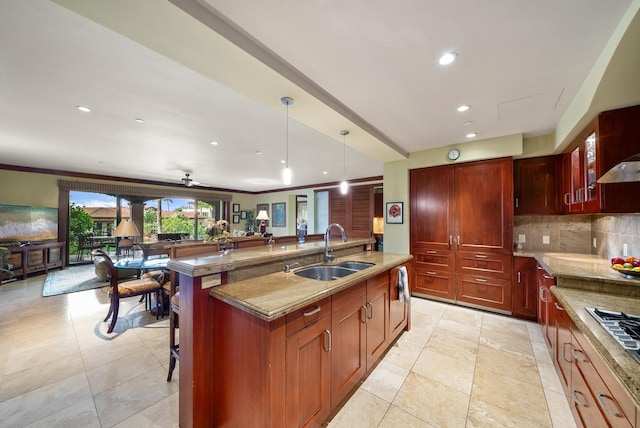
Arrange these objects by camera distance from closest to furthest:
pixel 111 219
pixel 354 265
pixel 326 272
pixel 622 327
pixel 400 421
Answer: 1. pixel 622 327
2. pixel 400 421
3. pixel 326 272
4. pixel 354 265
5. pixel 111 219

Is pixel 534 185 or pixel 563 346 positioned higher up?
pixel 534 185

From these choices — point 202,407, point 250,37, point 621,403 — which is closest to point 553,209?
point 621,403

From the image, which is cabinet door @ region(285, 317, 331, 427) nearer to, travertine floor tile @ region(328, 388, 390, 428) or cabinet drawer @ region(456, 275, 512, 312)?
travertine floor tile @ region(328, 388, 390, 428)

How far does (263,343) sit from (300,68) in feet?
6.26

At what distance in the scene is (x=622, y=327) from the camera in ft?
3.78

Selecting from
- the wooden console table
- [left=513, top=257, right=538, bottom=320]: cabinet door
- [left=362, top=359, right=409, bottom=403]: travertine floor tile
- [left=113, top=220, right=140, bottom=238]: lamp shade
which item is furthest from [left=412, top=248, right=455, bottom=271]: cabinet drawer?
the wooden console table

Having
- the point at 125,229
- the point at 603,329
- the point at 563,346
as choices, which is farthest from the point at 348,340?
the point at 125,229

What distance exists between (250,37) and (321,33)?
458 millimetres

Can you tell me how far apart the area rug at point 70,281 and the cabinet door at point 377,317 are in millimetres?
5571

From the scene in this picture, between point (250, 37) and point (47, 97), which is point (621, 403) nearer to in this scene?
point (250, 37)

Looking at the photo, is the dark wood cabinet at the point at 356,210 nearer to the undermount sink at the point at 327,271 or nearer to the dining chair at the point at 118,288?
the undermount sink at the point at 327,271

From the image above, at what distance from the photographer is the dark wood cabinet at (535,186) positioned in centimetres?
321

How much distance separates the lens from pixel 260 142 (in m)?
3.78

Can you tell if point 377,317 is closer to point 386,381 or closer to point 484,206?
point 386,381
